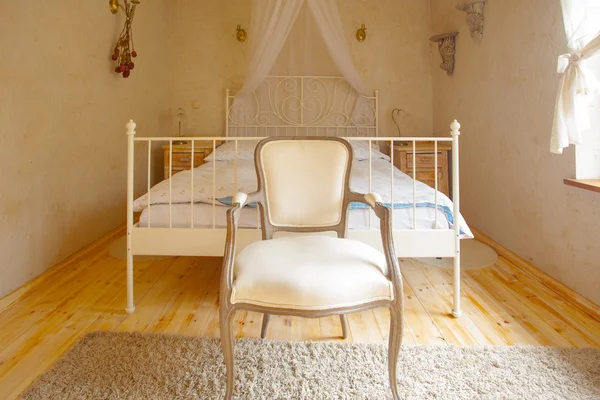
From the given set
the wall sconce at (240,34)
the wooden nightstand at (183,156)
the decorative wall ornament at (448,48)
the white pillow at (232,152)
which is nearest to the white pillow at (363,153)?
the white pillow at (232,152)

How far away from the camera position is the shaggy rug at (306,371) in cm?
159

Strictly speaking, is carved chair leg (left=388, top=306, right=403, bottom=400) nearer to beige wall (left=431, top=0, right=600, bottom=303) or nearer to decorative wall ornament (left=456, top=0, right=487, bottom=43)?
beige wall (left=431, top=0, right=600, bottom=303)

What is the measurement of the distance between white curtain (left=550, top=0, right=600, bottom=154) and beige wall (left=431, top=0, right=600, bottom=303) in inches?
9.3

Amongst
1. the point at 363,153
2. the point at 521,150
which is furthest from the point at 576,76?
the point at 363,153

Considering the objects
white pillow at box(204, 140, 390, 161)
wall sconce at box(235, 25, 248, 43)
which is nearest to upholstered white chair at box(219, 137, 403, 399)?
white pillow at box(204, 140, 390, 161)

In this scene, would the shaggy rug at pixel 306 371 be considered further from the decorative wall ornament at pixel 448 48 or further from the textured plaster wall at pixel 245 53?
the textured plaster wall at pixel 245 53

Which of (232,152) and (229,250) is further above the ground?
(232,152)

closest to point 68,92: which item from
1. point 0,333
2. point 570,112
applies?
point 0,333

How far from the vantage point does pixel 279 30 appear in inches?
139

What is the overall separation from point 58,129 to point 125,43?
121 centimetres

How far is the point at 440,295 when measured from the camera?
8.39 ft

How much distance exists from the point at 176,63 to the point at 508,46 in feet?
11.0

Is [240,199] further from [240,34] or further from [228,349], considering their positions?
[240,34]

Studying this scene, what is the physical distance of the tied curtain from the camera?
11.2 ft
